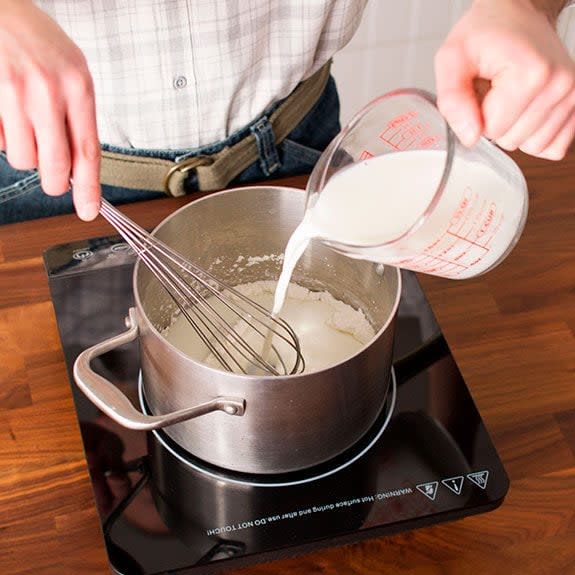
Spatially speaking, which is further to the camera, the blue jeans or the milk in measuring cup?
the blue jeans

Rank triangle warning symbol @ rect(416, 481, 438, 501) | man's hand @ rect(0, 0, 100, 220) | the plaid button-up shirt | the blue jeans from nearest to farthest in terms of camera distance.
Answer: man's hand @ rect(0, 0, 100, 220) → triangle warning symbol @ rect(416, 481, 438, 501) → the plaid button-up shirt → the blue jeans

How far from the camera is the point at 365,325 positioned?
2.52 feet

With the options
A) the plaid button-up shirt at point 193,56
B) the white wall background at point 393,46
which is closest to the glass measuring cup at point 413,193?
the plaid button-up shirt at point 193,56

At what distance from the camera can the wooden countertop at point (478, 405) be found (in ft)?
2.05

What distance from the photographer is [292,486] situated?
2.10ft

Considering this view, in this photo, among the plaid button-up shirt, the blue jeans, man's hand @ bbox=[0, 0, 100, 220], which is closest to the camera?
man's hand @ bbox=[0, 0, 100, 220]

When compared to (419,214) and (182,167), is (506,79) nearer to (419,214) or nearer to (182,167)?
(419,214)

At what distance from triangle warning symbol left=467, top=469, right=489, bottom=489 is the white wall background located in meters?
1.07

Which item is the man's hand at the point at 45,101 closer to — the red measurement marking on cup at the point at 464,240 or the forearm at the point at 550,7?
the red measurement marking on cup at the point at 464,240

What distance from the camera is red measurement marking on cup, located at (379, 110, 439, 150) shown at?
0.61 metres

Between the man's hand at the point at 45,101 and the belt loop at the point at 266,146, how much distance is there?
0.38 m

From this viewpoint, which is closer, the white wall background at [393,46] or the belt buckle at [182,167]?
the belt buckle at [182,167]

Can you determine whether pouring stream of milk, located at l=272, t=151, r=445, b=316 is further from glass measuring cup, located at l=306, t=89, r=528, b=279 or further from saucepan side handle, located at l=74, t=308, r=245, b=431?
saucepan side handle, located at l=74, t=308, r=245, b=431

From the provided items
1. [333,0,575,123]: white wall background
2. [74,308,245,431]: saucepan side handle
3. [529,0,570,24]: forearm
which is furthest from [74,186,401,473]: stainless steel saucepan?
[333,0,575,123]: white wall background
